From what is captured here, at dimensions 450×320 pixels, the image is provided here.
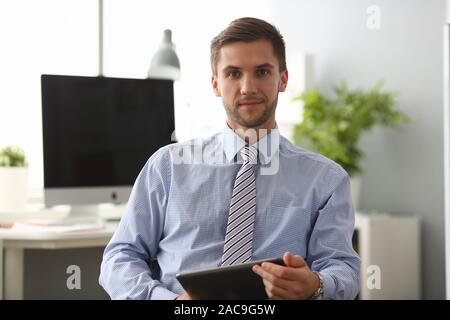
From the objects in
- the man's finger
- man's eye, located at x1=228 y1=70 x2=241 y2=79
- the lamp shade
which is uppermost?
the lamp shade

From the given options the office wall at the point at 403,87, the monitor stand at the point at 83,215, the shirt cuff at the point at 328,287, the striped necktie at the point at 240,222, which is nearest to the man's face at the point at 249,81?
the striped necktie at the point at 240,222

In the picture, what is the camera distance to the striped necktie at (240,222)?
135cm

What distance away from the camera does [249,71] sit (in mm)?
1390

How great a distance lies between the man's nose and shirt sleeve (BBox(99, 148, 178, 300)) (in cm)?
24

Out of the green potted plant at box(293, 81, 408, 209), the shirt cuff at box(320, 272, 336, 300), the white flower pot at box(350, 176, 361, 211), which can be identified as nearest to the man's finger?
the shirt cuff at box(320, 272, 336, 300)

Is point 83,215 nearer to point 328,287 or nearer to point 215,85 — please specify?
point 215,85

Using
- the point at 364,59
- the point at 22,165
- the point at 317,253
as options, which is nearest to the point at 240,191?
the point at 317,253

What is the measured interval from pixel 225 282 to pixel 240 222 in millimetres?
252

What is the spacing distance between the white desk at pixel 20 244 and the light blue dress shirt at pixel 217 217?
0.78m

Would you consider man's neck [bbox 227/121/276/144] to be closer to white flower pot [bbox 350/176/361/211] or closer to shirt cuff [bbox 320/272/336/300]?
shirt cuff [bbox 320/272/336/300]

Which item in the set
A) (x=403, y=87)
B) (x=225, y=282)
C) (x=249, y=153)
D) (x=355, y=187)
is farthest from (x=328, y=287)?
(x=403, y=87)

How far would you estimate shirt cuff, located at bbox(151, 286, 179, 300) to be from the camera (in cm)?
128
